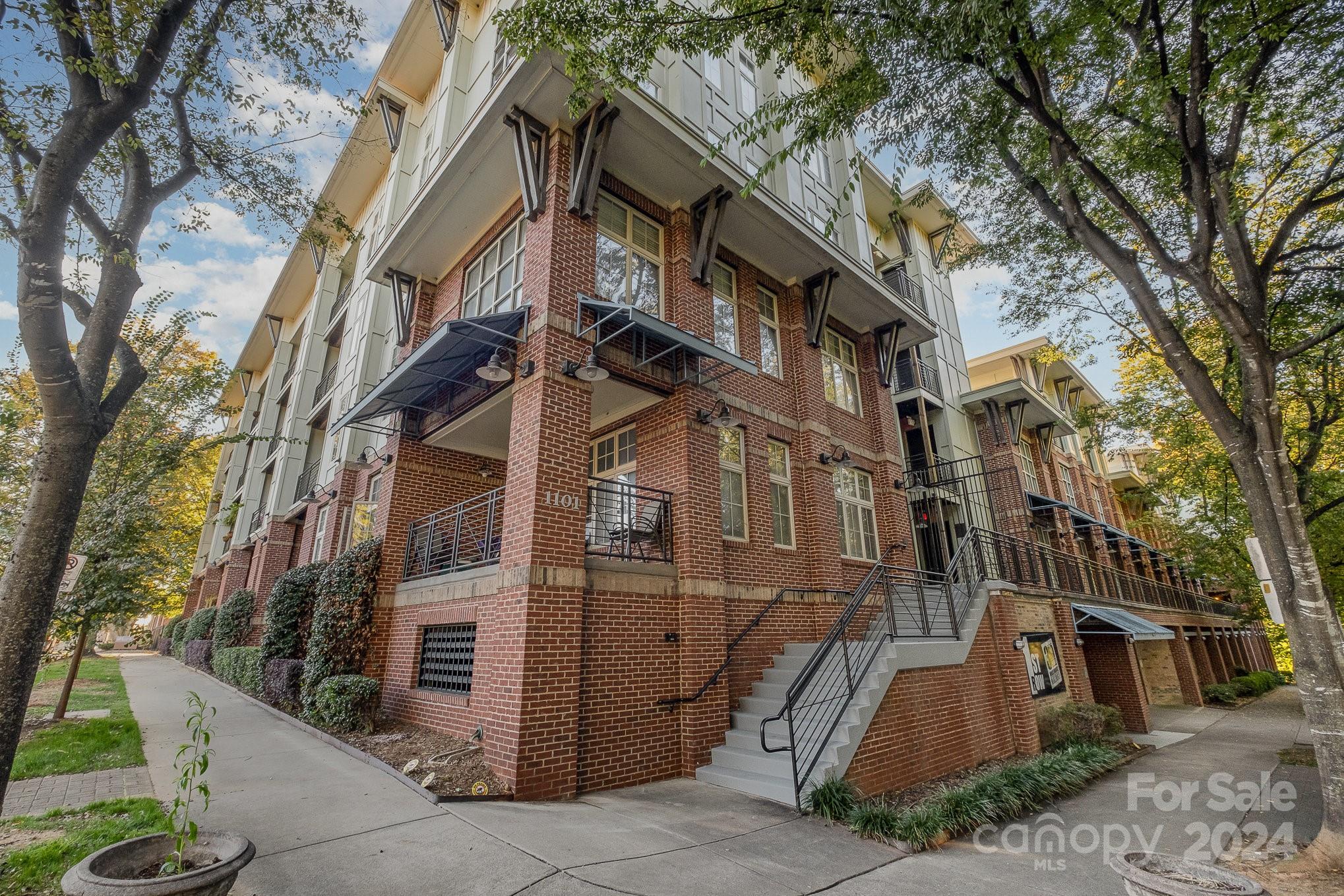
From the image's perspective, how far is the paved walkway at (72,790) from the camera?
5.54 m

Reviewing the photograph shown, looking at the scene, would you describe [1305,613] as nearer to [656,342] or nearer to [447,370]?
[656,342]

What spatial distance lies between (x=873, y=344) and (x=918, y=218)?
8.27 meters

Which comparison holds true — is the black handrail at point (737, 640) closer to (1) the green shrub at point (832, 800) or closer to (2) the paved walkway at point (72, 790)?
(1) the green shrub at point (832, 800)

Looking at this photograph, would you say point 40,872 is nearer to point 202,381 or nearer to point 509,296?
point 509,296

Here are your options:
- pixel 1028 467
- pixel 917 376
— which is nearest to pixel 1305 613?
pixel 917 376

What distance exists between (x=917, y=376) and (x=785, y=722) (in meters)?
13.1

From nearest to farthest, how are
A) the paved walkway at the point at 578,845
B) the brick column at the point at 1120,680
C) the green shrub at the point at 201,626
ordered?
1. the paved walkway at the point at 578,845
2. the brick column at the point at 1120,680
3. the green shrub at the point at 201,626

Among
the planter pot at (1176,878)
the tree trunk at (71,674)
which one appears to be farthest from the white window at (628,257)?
the tree trunk at (71,674)

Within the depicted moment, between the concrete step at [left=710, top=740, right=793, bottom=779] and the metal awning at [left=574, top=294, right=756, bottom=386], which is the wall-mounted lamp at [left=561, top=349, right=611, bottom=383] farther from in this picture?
the concrete step at [left=710, top=740, right=793, bottom=779]

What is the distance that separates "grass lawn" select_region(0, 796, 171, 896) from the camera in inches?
152

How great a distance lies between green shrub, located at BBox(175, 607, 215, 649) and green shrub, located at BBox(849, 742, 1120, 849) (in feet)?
76.2

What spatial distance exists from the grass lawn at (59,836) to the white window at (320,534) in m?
8.83

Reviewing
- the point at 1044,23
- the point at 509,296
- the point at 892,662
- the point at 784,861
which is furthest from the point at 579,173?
the point at 784,861

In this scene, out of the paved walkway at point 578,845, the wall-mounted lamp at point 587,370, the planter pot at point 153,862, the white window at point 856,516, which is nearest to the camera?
the planter pot at point 153,862
